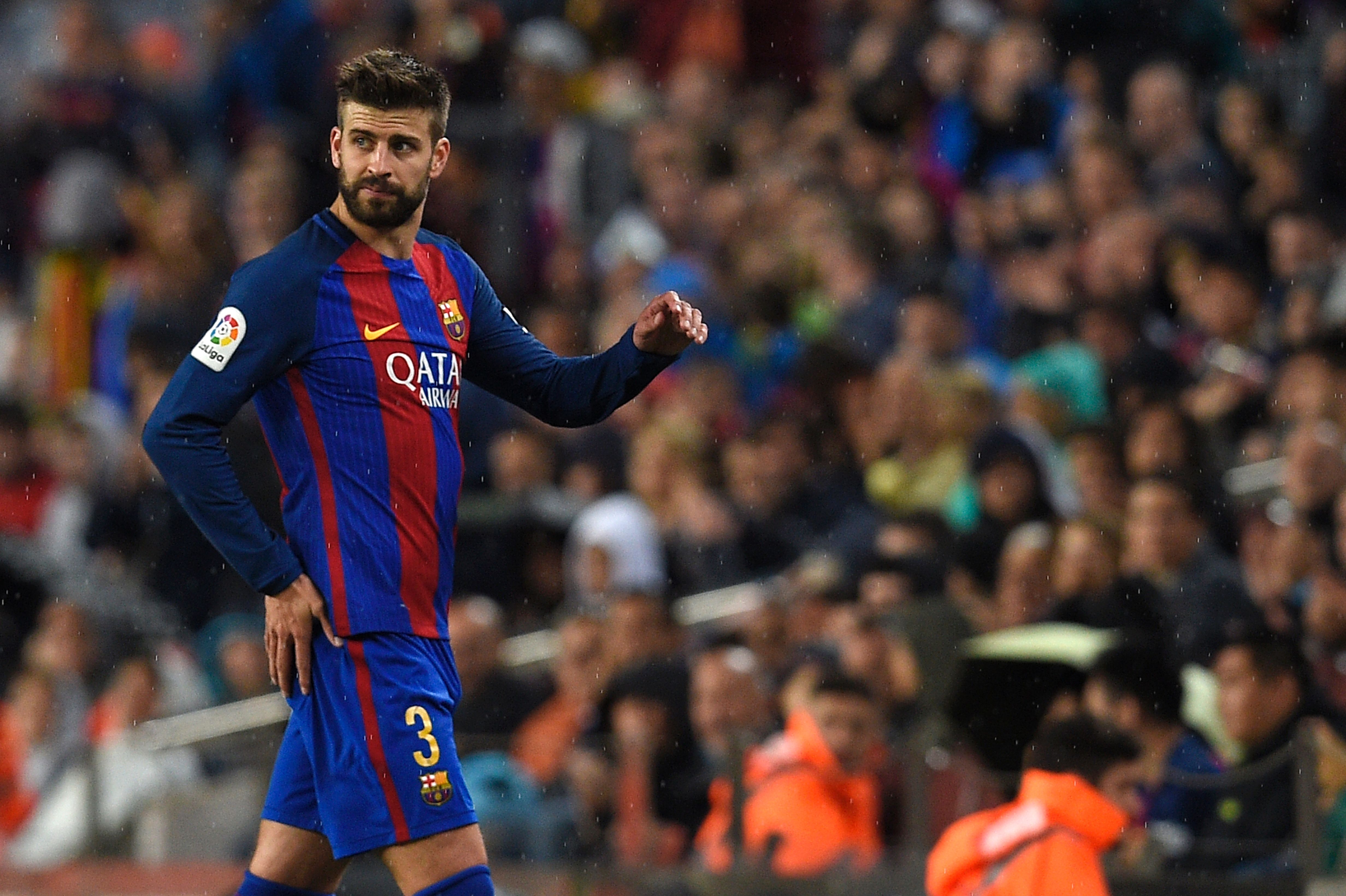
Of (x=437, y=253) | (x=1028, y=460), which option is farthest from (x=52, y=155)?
(x=437, y=253)

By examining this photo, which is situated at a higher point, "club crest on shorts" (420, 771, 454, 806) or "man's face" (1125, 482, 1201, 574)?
"man's face" (1125, 482, 1201, 574)

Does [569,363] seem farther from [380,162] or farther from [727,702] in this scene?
[727,702]

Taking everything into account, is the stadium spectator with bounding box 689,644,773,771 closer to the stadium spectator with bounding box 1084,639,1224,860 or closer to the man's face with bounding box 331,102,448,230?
the stadium spectator with bounding box 1084,639,1224,860

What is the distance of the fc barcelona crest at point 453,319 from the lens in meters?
4.48

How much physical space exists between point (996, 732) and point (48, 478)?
5.81 meters

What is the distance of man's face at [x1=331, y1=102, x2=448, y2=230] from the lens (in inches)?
169

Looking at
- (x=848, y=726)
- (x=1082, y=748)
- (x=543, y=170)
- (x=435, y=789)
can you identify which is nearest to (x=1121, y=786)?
(x=1082, y=748)

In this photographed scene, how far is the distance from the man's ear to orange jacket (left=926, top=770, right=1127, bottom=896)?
85.8 inches

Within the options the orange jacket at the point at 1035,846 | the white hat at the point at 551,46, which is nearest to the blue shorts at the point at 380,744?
the orange jacket at the point at 1035,846

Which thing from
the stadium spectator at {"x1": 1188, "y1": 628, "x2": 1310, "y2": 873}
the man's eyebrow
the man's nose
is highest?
the man's eyebrow

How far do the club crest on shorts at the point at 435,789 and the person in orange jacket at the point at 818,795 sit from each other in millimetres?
3204

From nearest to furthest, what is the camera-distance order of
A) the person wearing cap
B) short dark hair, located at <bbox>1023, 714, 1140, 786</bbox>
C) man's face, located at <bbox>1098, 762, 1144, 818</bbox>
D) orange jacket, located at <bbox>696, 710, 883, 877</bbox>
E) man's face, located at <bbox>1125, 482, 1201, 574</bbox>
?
short dark hair, located at <bbox>1023, 714, 1140, 786</bbox> < man's face, located at <bbox>1098, 762, 1144, 818</bbox> < orange jacket, located at <bbox>696, 710, 883, 877</bbox> < man's face, located at <bbox>1125, 482, 1201, 574</bbox> < the person wearing cap

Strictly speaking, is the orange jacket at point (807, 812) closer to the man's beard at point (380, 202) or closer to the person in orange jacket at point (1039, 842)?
the person in orange jacket at point (1039, 842)

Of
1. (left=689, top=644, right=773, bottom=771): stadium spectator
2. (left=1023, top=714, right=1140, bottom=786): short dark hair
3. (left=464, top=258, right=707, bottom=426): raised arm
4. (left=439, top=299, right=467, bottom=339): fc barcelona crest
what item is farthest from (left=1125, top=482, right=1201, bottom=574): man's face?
(left=439, top=299, right=467, bottom=339): fc barcelona crest
